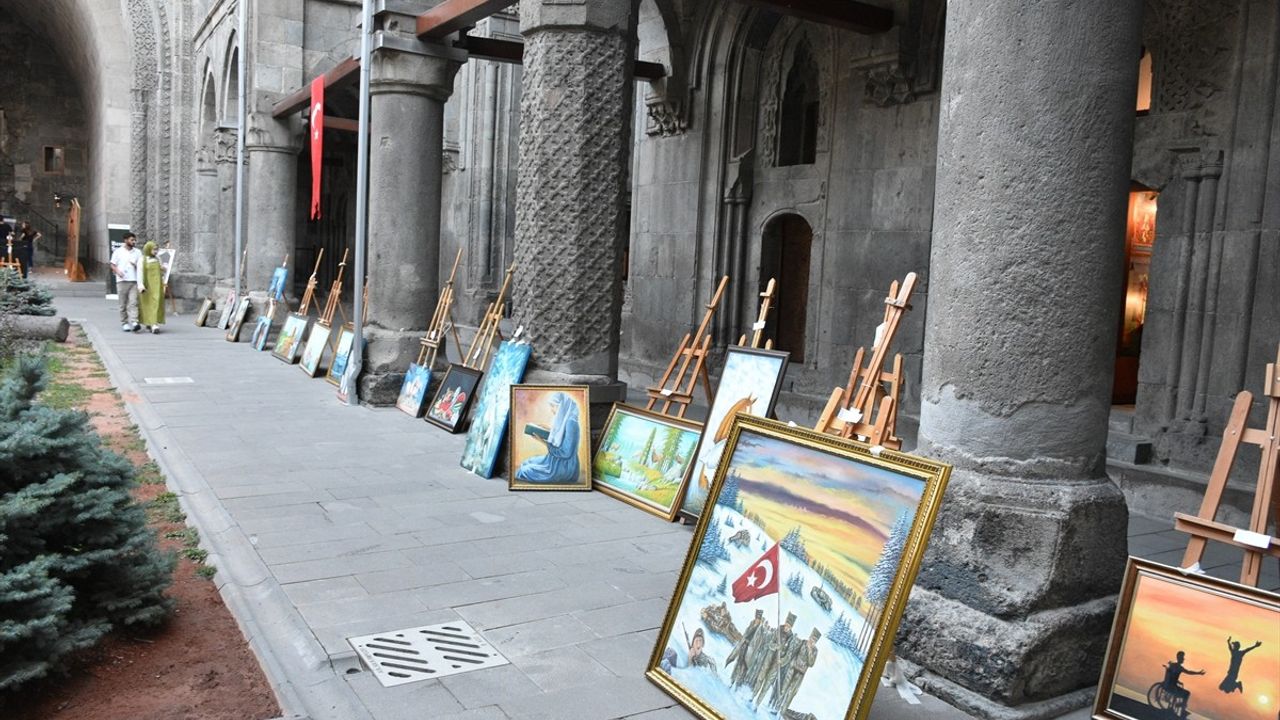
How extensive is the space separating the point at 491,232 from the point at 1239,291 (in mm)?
12939

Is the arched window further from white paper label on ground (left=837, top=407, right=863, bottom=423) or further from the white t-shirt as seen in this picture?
the white t-shirt

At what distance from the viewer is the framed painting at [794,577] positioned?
301 cm

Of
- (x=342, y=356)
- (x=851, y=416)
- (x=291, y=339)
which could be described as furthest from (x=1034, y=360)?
(x=291, y=339)

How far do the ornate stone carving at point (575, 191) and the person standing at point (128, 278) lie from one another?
11.7 meters

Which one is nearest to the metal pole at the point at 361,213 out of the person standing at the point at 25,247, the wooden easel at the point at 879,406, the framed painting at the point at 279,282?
the framed painting at the point at 279,282

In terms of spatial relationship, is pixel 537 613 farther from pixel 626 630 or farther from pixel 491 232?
pixel 491 232

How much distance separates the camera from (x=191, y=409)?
973 centimetres

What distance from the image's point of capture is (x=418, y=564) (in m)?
5.23

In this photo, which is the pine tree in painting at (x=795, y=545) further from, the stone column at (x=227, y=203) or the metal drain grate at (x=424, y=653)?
the stone column at (x=227, y=203)

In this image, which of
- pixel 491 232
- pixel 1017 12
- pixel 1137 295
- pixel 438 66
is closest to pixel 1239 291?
pixel 1137 295

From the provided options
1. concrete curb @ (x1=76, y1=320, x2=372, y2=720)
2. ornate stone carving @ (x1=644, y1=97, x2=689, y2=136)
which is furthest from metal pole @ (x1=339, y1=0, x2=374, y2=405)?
ornate stone carving @ (x1=644, y1=97, x2=689, y2=136)

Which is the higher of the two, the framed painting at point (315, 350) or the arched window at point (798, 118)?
the arched window at point (798, 118)

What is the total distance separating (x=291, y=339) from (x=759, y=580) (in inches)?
483

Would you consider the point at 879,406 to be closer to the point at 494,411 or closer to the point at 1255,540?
the point at 1255,540
